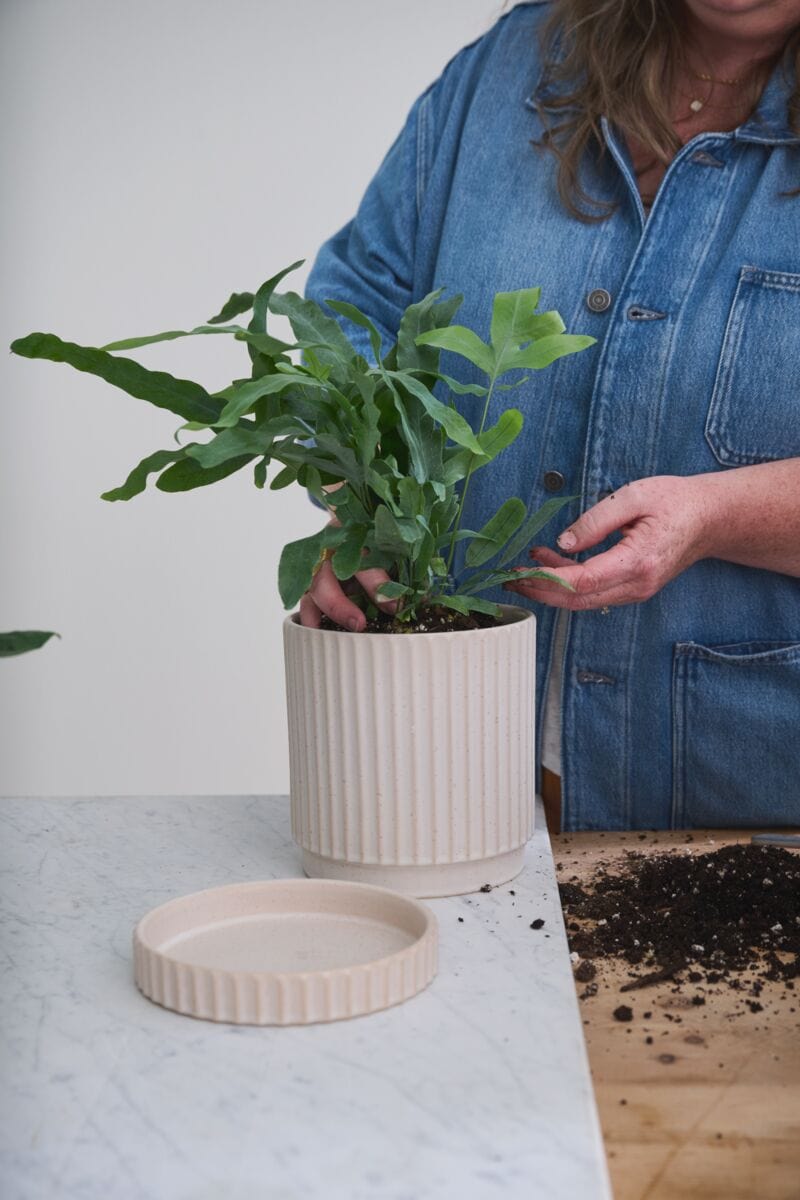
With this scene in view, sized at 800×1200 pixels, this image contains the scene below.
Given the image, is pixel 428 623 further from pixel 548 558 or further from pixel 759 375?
pixel 759 375

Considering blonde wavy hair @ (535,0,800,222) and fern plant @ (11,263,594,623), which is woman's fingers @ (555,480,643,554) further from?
blonde wavy hair @ (535,0,800,222)

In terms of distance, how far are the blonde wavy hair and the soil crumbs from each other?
625 millimetres

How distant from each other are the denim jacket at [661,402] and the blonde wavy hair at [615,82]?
0.02 metres

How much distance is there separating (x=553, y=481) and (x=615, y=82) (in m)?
0.39

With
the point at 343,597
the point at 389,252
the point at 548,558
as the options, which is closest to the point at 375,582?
the point at 343,597

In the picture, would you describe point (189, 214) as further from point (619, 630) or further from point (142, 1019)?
point (142, 1019)

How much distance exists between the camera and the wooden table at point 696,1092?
0.61 metres

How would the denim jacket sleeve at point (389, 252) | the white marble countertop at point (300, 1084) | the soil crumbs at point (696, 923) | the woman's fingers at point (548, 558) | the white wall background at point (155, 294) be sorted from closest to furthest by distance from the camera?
the white marble countertop at point (300, 1084)
the soil crumbs at point (696, 923)
the woman's fingers at point (548, 558)
the denim jacket sleeve at point (389, 252)
the white wall background at point (155, 294)

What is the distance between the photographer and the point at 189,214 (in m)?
2.54

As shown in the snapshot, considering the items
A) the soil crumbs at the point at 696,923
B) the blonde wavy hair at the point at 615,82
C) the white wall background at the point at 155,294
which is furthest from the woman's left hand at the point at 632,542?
the white wall background at the point at 155,294

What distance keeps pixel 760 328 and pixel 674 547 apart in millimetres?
247

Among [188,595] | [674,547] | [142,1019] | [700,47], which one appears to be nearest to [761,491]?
[674,547]

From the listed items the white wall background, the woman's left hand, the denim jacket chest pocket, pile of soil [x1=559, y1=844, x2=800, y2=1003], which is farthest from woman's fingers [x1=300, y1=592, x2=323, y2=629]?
the white wall background

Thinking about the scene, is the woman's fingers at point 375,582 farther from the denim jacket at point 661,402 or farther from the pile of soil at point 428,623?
the denim jacket at point 661,402
